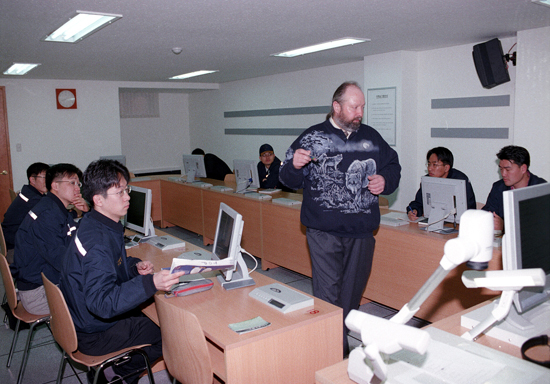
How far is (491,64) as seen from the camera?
15.6 ft

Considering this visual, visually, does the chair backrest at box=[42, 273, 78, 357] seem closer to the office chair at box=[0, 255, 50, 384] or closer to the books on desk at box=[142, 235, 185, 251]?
the office chair at box=[0, 255, 50, 384]

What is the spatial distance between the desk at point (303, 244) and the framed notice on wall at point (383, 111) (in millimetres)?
1680

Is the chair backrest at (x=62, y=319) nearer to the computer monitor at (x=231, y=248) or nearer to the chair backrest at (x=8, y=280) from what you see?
the chair backrest at (x=8, y=280)

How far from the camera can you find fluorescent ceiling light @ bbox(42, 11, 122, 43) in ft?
11.4

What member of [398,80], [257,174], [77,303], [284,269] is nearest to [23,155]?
[257,174]

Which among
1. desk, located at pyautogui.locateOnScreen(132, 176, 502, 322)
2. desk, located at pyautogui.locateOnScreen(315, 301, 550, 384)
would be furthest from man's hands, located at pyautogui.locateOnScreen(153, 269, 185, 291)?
desk, located at pyautogui.locateOnScreen(132, 176, 502, 322)

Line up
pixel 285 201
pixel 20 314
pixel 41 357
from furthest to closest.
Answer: pixel 285 201 → pixel 41 357 → pixel 20 314

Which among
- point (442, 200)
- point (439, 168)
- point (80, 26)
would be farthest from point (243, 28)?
point (442, 200)

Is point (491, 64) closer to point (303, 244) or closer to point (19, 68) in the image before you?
point (303, 244)

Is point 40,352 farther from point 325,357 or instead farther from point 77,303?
point 325,357

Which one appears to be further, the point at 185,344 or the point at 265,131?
the point at 265,131

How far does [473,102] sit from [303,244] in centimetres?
263

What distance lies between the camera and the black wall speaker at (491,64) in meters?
4.70

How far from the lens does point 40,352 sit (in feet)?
10.6
